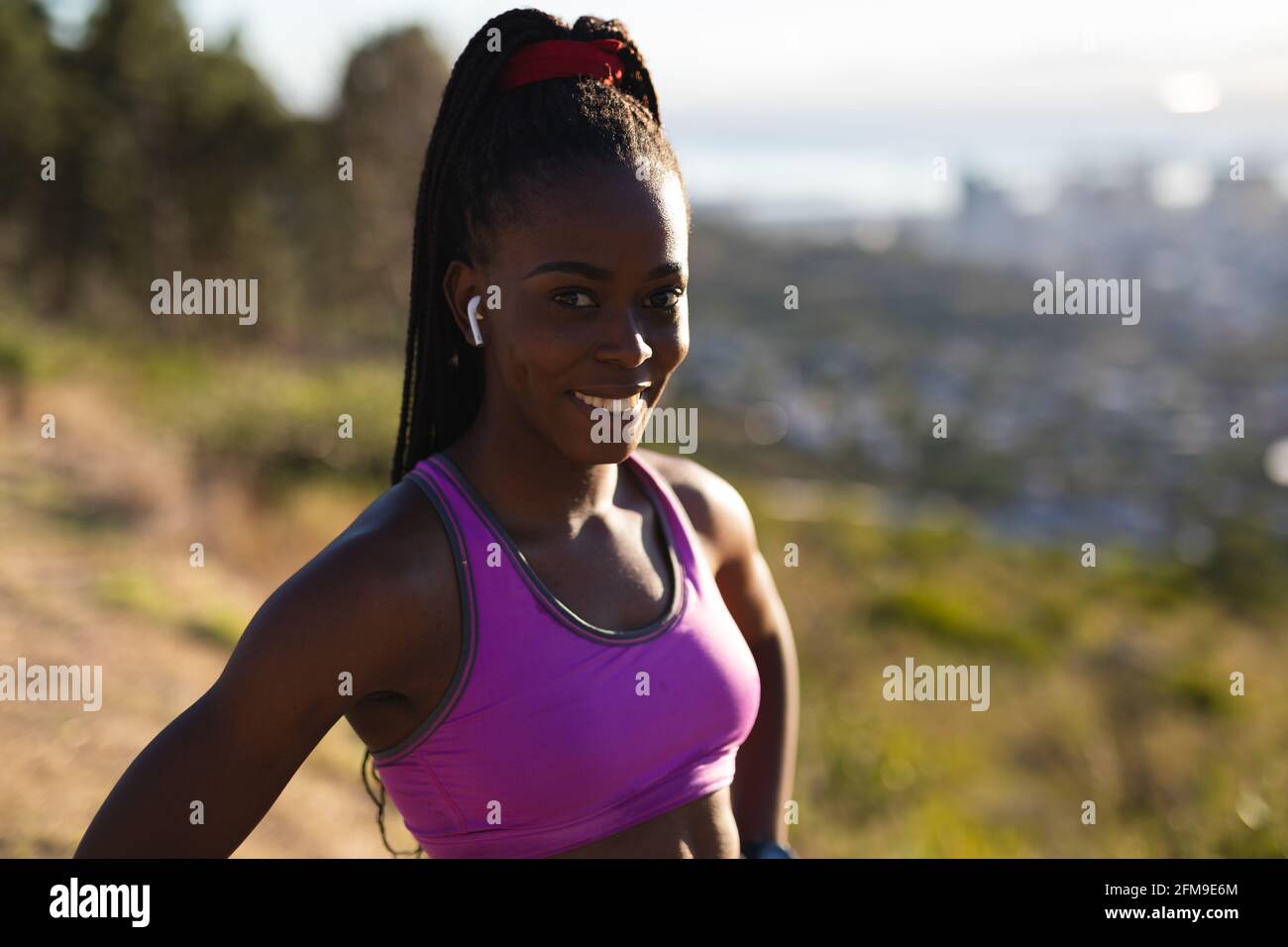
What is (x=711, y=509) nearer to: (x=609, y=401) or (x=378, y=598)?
(x=609, y=401)

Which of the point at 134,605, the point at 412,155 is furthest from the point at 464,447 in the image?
the point at 412,155

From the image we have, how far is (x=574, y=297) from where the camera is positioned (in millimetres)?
1759

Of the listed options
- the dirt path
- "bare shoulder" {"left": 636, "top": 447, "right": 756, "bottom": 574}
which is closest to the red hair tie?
"bare shoulder" {"left": 636, "top": 447, "right": 756, "bottom": 574}

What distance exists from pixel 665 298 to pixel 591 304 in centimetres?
12

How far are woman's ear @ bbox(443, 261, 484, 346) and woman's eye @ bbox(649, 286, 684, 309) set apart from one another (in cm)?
26

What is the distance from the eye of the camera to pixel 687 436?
9.07 feet

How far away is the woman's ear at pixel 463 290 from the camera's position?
1894mm

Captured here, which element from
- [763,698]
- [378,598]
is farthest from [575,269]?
[763,698]

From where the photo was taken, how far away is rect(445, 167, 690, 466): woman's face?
1.74 meters

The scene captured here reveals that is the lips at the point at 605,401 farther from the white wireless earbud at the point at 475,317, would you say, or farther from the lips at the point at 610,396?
the white wireless earbud at the point at 475,317

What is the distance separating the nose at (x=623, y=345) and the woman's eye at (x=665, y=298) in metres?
0.06

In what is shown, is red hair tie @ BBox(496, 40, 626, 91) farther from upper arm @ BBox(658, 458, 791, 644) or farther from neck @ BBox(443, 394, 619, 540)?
upper arm @ BBox(658, 458, 791, 644)

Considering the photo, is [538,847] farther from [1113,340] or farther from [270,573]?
[1113,340]

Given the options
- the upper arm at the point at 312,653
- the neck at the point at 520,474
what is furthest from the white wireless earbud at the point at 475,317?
the upper arm at the point at 312,653
